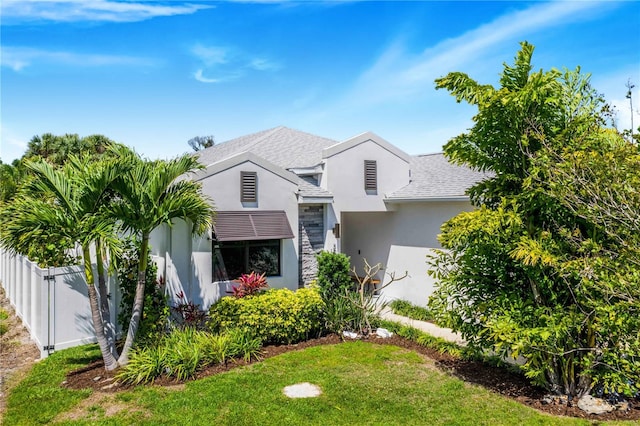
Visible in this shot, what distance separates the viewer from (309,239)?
18828 mm

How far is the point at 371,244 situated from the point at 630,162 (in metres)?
15.5

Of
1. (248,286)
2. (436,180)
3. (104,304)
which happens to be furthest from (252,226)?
(436,180)

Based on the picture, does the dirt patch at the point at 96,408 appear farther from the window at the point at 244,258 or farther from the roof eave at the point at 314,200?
the roof eave at the point at 314,200

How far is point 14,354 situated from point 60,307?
2.08 metres

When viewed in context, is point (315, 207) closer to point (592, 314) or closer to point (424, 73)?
point (424, 73)

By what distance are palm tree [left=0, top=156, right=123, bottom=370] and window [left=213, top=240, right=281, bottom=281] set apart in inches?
184

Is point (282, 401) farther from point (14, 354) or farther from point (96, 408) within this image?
point (14, 354)

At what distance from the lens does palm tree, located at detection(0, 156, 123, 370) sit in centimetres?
1055

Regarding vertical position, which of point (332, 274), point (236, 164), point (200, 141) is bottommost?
point (332, 274)

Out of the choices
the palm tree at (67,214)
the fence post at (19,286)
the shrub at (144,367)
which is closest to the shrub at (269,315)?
the shrub at (144,367)

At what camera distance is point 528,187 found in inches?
379

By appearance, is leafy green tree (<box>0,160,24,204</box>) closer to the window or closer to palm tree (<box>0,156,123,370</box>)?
palm tree (<box>0,156,123,370</box>)

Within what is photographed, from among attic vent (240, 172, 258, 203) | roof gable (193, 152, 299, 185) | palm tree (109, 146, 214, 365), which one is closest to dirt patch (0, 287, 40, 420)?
palm tree (109, 146, 214, 365)

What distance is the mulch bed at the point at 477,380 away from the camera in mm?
9545
